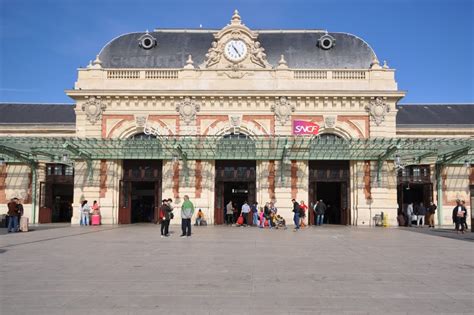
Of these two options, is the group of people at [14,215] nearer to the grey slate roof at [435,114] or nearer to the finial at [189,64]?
the finial at [189,64]

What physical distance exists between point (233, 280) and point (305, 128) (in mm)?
20191

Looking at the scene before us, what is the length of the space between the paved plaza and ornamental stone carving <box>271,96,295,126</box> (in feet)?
47.7

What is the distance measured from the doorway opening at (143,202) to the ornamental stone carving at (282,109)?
9.58m

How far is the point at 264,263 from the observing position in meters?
10.9

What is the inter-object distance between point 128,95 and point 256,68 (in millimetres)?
7349

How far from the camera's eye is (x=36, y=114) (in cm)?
3800

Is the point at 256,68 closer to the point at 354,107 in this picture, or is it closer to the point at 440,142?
the point at 354,107

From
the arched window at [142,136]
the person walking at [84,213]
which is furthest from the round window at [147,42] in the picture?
the person walking at [84,213]

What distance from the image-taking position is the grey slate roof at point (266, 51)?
99.1ft

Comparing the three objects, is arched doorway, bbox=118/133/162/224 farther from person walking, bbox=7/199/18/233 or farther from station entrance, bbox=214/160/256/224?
person walking, bbox=7/199/18/233

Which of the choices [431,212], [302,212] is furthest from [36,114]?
[431,212]

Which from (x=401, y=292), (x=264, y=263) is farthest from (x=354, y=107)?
(x=401, y=292)

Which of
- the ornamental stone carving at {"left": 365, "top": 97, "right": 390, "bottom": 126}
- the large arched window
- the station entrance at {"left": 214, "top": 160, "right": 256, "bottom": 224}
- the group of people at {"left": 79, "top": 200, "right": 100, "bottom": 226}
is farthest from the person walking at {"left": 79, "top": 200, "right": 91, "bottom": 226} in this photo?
the ornamental stone carving at {"left": 365, "top": 97, "right": 390, "bottom": 126}

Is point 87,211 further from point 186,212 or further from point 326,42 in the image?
point 326,42
